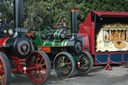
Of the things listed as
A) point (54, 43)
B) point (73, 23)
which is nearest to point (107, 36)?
point (73, 23)

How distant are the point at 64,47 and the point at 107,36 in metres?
2.98

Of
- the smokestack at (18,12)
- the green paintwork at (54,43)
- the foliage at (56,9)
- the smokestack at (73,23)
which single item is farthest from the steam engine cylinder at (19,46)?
the foliage at (56,9)

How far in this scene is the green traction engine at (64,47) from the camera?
26.1 ft

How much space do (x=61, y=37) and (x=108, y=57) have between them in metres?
3.14

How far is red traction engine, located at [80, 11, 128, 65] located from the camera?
10.3 metres

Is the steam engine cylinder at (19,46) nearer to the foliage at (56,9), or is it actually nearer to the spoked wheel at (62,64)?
the spoked wheel at (62,64)

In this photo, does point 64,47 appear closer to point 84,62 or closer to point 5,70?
point 84,62

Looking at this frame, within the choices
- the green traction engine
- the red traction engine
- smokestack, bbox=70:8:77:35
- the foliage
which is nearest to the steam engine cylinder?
the green traction engine

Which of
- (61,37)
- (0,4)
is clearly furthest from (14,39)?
(0,4)

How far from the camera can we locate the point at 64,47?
846 cm

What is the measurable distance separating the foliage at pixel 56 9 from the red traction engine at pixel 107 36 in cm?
803

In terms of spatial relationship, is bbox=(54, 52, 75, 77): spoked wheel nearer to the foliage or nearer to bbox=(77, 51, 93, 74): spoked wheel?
bbox=(77, 51, 93, 74): spoked wheel

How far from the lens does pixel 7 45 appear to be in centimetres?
551

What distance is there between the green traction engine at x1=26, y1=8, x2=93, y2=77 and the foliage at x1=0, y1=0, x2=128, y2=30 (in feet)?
33.0
